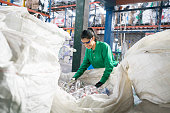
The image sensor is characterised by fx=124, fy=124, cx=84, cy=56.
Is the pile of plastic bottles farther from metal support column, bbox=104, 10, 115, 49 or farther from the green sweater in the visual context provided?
metal support column, bbox=104, 10, 115, 49

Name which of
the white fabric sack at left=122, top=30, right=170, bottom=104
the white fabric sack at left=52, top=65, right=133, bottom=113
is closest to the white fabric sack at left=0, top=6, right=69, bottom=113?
the white fabric sack at left=52, top=65, right=133, bottom=113

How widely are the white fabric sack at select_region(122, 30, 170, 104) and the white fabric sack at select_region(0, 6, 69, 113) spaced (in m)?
0.49

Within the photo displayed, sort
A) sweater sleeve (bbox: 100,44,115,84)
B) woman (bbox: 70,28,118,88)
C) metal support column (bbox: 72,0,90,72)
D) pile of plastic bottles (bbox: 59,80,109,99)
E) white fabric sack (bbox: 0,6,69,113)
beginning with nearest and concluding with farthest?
1. white fabric sack (bbox: 0,6,69,113)
2. pile of plastic bottles (bbox: 59,80,109,99)
3. sweater sleeve (bbox: 100,44,115,84)
4. woman (bbox: 70,28,118,88)
5. metal support column (bbox: 72,0,90,72)

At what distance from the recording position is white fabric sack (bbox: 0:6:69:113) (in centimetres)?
49

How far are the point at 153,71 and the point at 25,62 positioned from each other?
656mm

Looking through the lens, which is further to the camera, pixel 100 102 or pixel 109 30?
pixel 109 30

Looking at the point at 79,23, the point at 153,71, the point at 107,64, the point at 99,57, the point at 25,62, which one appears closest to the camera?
the point at 25,62

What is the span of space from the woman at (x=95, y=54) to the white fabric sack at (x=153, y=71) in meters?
0.73

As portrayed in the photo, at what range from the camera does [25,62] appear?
0.54 m

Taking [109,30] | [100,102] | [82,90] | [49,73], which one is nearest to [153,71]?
[100,102]

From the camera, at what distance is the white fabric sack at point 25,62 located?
0.49 m

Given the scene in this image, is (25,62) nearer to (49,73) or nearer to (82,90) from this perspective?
(49,73)

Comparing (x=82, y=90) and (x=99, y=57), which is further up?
(x=99, y=57)

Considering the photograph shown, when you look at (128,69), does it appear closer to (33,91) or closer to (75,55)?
(33,91)
